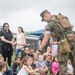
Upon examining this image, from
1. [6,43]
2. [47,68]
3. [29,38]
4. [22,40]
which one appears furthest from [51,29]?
[29,38]

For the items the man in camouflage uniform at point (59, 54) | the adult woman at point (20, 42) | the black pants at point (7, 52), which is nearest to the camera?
the man in camouflage uniform at point (59, 54)

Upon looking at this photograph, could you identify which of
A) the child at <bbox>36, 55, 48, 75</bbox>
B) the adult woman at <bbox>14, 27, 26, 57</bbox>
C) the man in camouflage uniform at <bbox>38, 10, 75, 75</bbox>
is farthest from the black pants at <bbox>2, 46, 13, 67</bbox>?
the man in camouflage uniform at <bbox>38, 10, 75, 75</bbox>

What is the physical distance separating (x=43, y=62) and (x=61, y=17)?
2853 mm

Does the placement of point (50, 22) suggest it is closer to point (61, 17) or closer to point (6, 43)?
point (61, 17)

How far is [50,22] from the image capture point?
7.02m

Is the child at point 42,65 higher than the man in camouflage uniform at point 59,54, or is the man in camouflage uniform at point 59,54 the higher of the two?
the man in camouflage uniform at point 59,54

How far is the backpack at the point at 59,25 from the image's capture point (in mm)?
7020

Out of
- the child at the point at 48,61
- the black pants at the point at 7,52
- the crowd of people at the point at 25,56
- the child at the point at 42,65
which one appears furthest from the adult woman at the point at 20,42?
the child at the point at 48,61

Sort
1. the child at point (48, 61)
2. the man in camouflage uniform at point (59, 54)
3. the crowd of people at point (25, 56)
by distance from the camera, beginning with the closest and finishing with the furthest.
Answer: the man in camouflage uniform at point (59, 54), the crowd of people at point (25, 56), the child at point (48, 61)

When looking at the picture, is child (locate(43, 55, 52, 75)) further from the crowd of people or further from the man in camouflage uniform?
the man in camouflage uniform

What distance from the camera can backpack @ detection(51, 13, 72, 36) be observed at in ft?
23.0

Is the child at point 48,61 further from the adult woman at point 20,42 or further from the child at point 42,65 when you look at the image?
the adult woman at point 20,42

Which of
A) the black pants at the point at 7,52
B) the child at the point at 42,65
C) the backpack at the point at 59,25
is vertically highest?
the backpack at the point at 59,25

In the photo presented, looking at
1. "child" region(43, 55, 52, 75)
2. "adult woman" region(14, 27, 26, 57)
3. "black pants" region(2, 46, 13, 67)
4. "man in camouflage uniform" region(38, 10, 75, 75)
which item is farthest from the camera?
"adult woman" region(14, 27, 26, 57)
